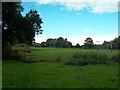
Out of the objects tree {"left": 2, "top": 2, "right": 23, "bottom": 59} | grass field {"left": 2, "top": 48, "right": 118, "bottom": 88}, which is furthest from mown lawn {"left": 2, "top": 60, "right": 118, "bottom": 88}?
tree {"left": 2, "top": 2, "right": 23, "bottom": 59}

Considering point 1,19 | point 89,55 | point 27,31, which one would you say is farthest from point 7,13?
point 89,55

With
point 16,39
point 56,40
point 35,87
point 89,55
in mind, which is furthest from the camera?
point 56,40

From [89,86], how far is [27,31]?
24334 mm

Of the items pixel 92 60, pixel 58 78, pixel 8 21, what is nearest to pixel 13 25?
pixel 8 21

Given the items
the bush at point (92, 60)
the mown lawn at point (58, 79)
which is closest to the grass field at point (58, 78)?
the mown lawn at point (58, 79)

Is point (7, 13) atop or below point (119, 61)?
atop

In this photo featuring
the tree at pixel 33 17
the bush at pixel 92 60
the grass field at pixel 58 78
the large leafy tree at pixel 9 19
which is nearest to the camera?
the grass field at pixel 58 78

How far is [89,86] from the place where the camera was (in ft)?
42.4

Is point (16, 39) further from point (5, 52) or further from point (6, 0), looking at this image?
point (6, 0)

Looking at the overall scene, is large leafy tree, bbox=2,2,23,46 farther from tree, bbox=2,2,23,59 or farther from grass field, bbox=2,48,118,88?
grass field, bbox=2,48,118,88

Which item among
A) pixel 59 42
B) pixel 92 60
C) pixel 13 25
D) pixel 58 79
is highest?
pixel 13 25

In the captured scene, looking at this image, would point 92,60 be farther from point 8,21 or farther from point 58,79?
point 58,79

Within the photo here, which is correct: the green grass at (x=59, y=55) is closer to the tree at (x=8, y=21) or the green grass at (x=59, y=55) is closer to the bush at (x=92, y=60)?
the bush at (x=92, y=60)

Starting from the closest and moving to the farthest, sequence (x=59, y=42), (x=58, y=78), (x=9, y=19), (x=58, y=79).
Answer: (x=58, y=79)
(x=58, y=78)
(x=9, y=19)
(x=59, y=42)
